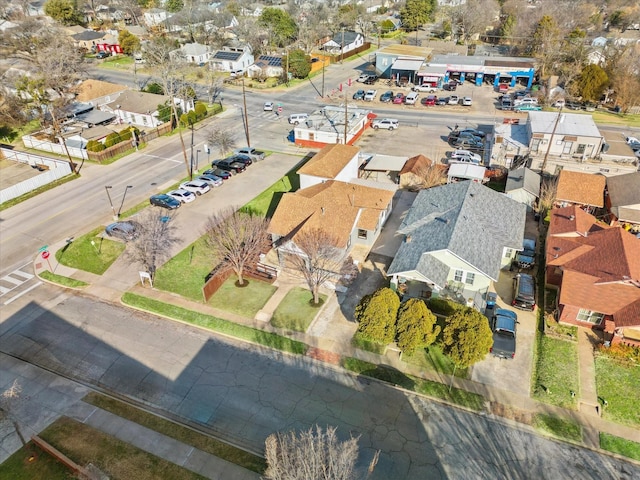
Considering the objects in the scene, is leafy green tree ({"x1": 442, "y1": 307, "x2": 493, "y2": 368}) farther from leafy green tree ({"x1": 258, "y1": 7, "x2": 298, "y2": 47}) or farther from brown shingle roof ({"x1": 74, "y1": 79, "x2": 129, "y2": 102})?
leafy green tree ({"x1": 258, "y1": 7, "x2": 298, "y2": 47})

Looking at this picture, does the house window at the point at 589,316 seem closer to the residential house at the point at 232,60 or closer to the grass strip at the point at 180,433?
the grass strip at the point at 180,433

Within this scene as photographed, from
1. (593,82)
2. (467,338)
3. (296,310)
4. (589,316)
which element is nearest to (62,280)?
(296,310)

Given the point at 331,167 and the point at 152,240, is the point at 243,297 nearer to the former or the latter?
the point at 152,240

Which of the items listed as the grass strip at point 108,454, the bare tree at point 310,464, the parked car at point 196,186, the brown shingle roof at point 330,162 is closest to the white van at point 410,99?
the brown shingle roof at point 330,162

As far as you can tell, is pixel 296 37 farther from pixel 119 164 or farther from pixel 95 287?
pixel 95 287

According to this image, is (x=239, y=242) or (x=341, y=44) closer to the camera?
(x=239, y=242)

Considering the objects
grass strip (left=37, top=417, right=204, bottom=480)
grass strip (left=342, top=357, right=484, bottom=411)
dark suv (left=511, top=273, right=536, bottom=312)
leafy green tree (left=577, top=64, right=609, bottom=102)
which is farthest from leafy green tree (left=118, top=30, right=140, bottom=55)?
dark suv (left=511, top=273, right=536, bottom=312)
